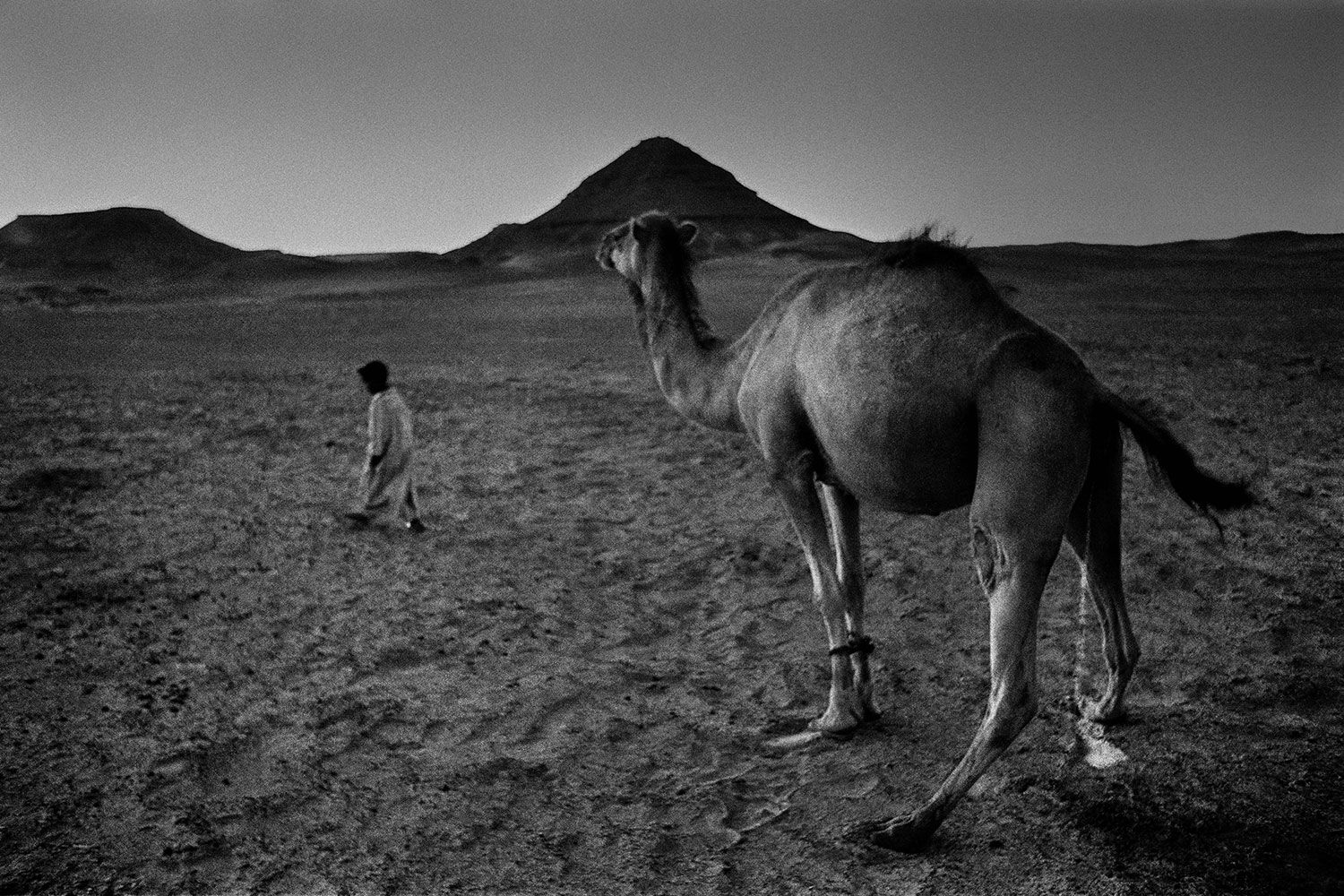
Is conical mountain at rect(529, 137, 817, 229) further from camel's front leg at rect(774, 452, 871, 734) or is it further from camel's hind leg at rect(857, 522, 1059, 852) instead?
camel's hind leg at rect(857, 522, 1059, 852)

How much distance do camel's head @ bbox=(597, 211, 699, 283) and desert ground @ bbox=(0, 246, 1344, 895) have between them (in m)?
2.35

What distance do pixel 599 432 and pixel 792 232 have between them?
74.4 metres

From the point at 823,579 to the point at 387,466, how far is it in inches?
215

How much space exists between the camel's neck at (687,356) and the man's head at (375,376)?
4163mm

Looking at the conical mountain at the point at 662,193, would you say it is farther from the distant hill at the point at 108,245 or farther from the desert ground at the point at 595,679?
the desert ground at the point at 595,679

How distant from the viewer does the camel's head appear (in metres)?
6.16

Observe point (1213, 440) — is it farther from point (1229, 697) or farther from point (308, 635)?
point (308, 635)

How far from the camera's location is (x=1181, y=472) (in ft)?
14.5

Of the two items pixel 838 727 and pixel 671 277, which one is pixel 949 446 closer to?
pixel 838 727

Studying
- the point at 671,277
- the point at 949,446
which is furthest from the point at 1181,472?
the point at 671,277

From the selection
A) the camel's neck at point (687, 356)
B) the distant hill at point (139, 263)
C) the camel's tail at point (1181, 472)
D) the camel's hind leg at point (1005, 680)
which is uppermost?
the distant hill at point (139, 263)

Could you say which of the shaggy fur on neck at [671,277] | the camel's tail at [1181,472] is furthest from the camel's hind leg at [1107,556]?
the shaggy fur on neck at [671,277]

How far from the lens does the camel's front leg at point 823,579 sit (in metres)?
5.10

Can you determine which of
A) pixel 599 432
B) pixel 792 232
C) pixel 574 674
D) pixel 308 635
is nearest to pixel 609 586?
pixel 574 674
